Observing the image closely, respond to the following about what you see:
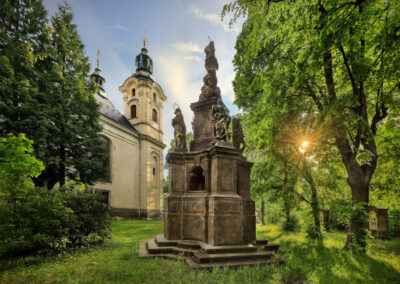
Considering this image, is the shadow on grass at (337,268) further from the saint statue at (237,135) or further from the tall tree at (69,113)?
the tall tree at (69,113)

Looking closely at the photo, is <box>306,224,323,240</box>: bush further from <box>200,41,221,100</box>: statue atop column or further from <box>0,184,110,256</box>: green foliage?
<box>0,184,110,256</box>: green foliage

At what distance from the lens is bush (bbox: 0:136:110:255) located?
17.3ft

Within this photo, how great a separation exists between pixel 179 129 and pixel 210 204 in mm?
3340

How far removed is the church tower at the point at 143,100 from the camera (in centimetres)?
2788

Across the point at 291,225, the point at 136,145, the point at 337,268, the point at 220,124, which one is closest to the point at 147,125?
the point at 136,145

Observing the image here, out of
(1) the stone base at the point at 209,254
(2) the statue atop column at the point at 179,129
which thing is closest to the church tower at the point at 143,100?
(2) the statue atop column at the point at 179,129

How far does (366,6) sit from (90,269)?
8.45 m

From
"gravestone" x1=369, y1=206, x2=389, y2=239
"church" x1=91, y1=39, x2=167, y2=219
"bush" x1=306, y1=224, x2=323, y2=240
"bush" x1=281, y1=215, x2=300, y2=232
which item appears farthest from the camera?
"church" x1=91, y1=39, x2=167, y2=219

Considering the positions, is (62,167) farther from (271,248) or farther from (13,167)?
(271,248)

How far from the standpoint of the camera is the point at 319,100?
8.18 m

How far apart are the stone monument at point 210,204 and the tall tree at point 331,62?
2089mm

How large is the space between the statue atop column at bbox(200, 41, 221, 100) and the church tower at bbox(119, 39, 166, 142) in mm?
20076

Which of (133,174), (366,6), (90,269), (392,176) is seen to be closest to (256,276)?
(90,269)

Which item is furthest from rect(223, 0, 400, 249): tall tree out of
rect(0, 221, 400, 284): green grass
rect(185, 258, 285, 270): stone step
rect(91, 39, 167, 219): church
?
rect(91, 39, 167, 219): church
